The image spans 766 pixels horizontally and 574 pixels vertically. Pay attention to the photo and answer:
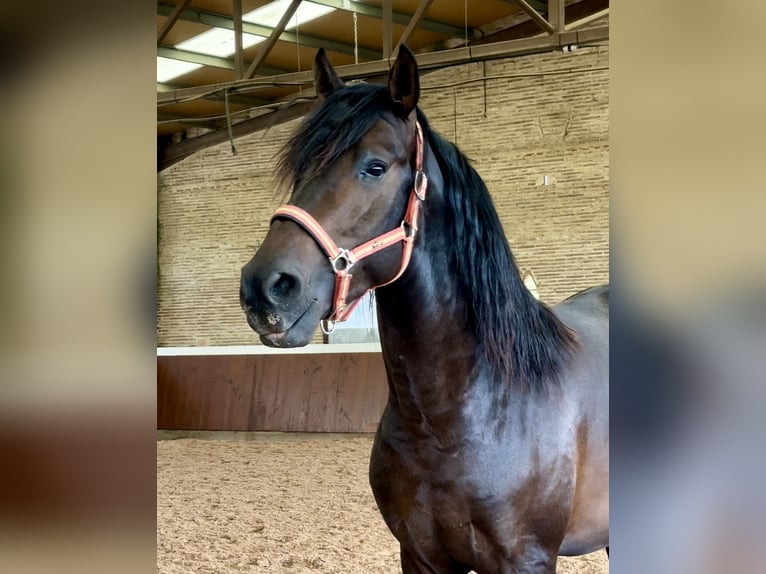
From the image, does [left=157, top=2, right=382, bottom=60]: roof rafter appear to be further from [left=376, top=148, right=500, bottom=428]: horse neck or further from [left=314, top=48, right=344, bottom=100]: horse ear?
[left=376, top=148, right=500, bottom=428]: horse neck

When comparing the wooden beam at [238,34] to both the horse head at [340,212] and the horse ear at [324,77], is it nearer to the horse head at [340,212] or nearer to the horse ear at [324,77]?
the horse ear at [324,77]

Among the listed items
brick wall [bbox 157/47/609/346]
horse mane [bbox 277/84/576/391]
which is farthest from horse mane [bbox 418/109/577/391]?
brick wall [bbox 157/47/609/346]

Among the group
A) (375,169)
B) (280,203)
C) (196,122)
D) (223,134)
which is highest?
(196,122)

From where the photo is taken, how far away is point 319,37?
29.7 feet

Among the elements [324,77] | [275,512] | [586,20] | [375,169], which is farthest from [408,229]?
[586,20]

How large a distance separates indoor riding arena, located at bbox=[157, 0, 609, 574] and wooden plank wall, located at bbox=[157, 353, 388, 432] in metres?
0.01

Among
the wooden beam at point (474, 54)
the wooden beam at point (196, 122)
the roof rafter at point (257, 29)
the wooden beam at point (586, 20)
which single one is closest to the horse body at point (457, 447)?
the roof rafter at point (257, 29)

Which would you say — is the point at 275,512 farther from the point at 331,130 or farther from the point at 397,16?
the point at 397,16

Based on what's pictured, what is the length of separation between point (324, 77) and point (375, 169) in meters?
0.32

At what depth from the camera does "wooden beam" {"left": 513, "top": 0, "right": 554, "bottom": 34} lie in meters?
6.87

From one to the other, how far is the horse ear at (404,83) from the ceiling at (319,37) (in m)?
5.77
